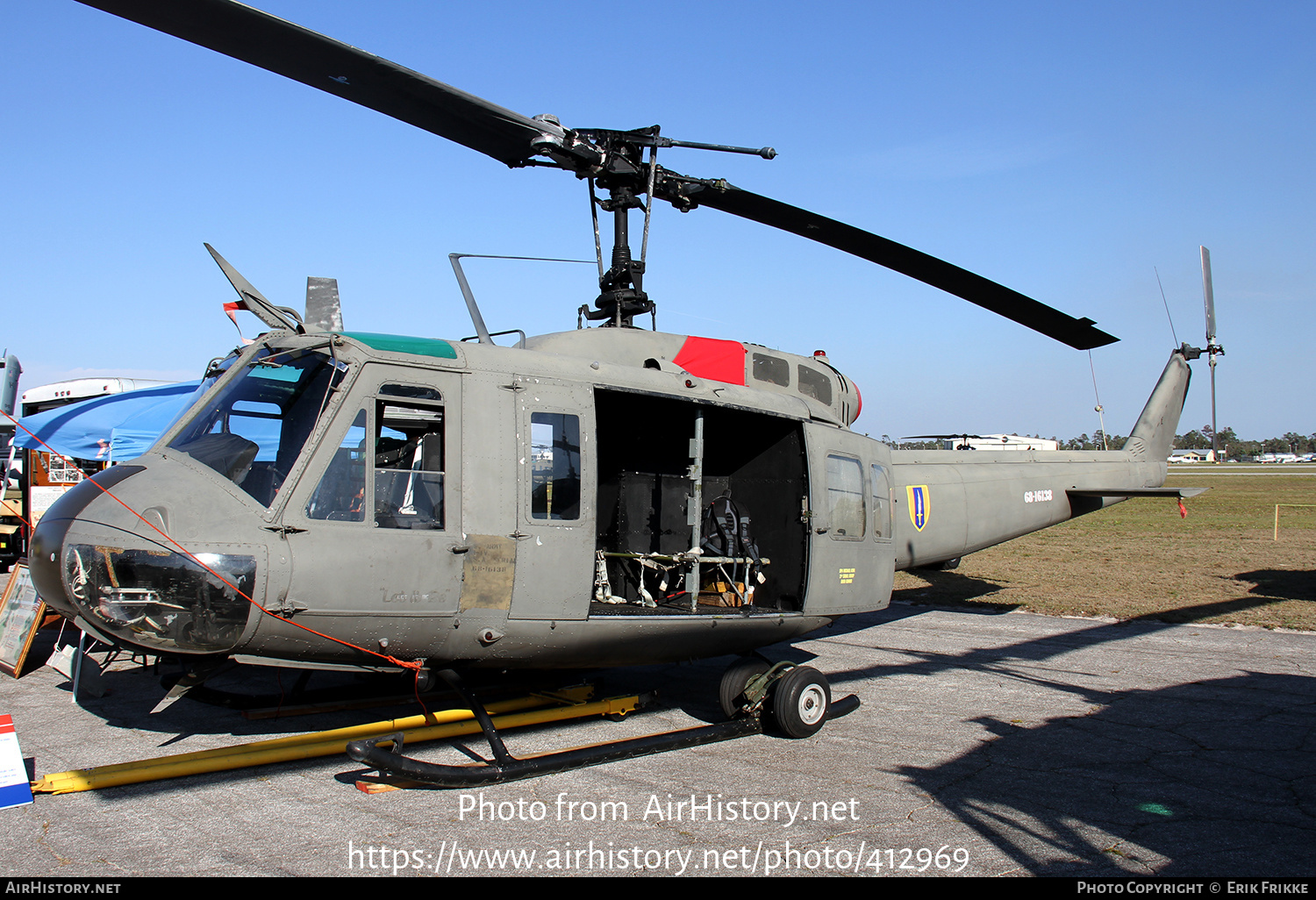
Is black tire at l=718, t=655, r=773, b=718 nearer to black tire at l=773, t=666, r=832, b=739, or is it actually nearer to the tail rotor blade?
black tire at l=773, t=666, r=832, b=739

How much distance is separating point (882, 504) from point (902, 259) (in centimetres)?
231

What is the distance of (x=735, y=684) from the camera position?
266 inches

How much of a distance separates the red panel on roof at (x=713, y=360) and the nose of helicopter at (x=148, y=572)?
378cm

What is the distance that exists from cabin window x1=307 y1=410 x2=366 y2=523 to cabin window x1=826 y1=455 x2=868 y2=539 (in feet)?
12.8

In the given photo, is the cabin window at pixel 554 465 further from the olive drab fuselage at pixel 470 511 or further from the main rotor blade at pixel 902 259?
the main rotor blade at pixel 902 259

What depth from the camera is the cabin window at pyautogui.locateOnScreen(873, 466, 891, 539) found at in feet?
26.1

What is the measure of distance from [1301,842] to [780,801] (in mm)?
2788

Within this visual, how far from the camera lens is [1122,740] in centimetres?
643

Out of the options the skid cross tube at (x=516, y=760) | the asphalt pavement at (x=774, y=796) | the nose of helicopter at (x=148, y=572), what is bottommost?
the asphalt pavement at (x=774, y=796)

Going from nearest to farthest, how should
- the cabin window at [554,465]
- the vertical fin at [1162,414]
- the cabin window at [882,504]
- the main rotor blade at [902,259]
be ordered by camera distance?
A: the cabin window at [554,465]
the main rotor blade at [902,259]
the cabin window at [882,504]
the vertical fin at [1162,414]

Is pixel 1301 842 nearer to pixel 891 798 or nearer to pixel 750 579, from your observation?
pixel 891 798

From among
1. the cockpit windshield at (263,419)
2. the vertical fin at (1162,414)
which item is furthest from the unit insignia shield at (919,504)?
the cockpit windshield at (263,419)

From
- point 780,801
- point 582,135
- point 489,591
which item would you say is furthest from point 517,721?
point 582,135

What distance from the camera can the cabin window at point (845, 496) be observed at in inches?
288
